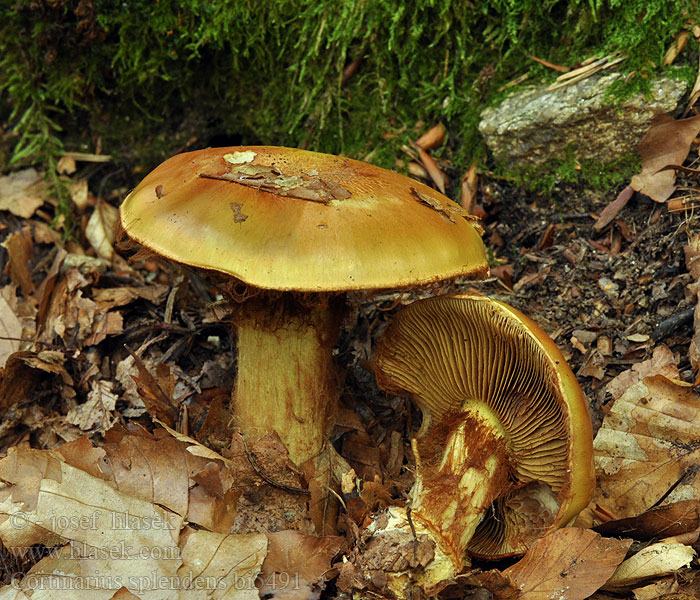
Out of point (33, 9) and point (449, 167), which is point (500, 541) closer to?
point (449, 167)

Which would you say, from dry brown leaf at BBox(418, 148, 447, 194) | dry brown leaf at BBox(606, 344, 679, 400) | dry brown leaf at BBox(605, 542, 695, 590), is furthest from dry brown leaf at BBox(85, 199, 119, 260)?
dry brown leaf at BBox(605, 542, 695, 590)

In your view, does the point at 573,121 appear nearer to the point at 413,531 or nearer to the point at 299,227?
the point at 299,227

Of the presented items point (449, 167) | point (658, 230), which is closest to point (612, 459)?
point (658, 230)

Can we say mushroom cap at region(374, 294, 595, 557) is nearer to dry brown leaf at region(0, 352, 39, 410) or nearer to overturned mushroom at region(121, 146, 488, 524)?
overturned mushroom at region(121, 146, 488, 524)

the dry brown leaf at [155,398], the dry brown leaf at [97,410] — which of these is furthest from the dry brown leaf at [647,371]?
the dry brown leaf at [97,410]

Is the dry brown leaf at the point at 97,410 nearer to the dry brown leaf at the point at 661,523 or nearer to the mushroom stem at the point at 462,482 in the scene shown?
the mushroom stem at the point at 462,482

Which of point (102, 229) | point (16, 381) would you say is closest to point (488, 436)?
point (16, 381)
